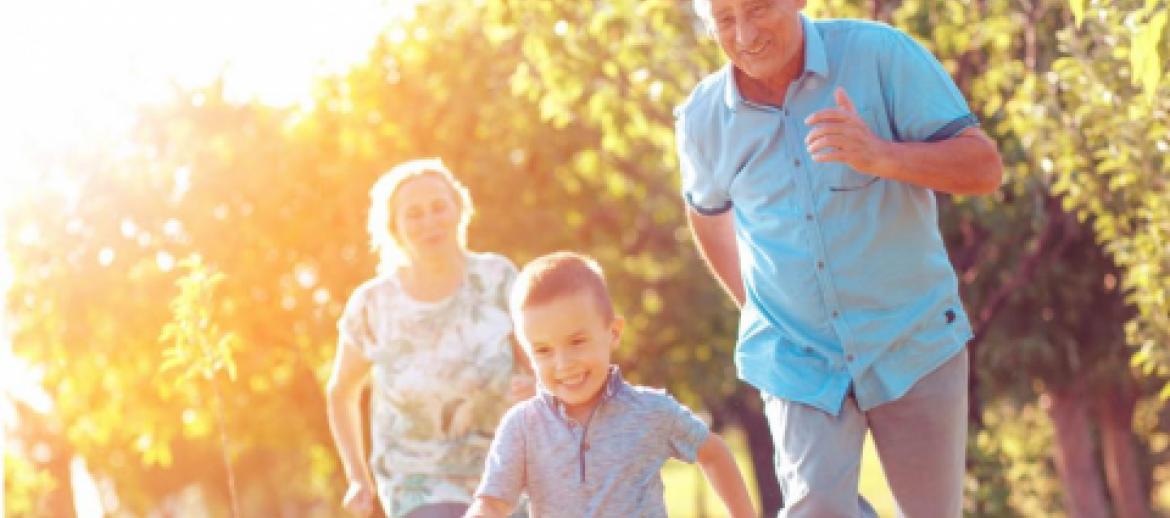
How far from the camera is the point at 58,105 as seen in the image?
82.8ft

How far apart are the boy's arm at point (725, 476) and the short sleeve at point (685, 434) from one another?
2 cm

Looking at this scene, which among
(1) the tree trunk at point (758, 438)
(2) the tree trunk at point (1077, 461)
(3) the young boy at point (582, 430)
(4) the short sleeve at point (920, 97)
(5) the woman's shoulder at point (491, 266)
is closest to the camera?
(4) the short sleeve at point (920, 97)

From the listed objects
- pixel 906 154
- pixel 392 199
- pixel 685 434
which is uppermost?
pixel 392 199

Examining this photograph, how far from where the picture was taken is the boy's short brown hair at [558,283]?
232 inches

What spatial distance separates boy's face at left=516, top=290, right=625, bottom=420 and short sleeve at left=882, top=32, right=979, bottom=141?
36.9 inches

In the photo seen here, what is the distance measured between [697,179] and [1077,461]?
64.1 feet

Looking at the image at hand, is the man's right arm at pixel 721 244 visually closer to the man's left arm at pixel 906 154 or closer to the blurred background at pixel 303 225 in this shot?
the man's left arm at pixel 906 154

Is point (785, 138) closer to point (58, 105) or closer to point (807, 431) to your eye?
point (807, 431)

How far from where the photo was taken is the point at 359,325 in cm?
871

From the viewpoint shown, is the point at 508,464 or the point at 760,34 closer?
the point at 760,34

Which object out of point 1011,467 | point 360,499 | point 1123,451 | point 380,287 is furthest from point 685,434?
point 1123,451

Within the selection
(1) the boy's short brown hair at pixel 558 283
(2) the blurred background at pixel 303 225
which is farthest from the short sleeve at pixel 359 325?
(2) the blurred background at pixel 303 225

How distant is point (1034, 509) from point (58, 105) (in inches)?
499

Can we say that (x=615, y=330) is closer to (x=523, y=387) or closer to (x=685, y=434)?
(x=685, y=434)
